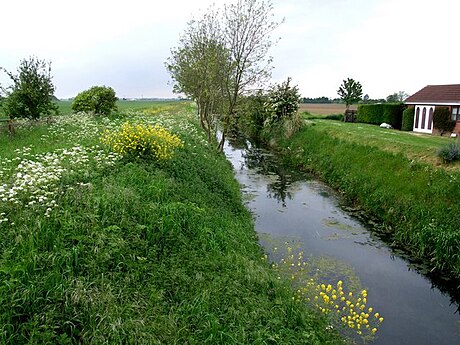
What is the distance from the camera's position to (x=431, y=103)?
27.1 m

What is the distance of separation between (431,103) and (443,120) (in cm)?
255

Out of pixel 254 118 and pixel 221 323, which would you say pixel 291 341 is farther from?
pixel 254 118

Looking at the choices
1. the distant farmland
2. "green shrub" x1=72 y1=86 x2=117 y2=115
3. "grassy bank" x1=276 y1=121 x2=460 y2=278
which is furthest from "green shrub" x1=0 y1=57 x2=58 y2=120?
the distant farmland

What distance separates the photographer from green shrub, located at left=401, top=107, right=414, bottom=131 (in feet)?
95.1

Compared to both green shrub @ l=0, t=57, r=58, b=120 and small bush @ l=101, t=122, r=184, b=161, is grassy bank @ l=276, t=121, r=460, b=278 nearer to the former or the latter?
small bush @ l=101, t=122, r=184, b=161

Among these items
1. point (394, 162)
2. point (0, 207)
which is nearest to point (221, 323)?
point (0, 207)

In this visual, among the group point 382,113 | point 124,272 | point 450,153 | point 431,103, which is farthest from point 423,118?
point 124,272

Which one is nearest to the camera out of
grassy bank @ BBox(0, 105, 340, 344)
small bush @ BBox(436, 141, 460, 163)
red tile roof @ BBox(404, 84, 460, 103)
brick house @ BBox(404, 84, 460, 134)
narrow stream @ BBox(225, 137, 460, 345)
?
grassy bank @ BBox(0, 105, 340, 344)

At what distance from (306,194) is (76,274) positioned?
12.9 metres

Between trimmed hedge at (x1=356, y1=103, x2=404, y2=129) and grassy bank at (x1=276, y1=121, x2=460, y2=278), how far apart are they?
503 inches

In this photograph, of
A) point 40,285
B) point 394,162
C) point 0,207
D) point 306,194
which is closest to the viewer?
point 40,285

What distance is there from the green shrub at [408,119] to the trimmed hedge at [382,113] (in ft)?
7.19

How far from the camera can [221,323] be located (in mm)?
5211

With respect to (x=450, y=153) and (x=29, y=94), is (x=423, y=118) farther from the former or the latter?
(x=29, y=94)
